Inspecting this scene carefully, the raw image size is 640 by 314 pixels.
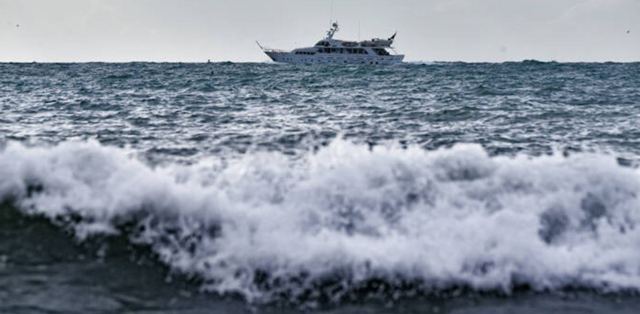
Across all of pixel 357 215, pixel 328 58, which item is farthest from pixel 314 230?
pixel 328 58

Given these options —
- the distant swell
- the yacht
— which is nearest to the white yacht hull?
the yacht

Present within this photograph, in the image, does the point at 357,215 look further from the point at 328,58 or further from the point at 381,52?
the point at 381,52

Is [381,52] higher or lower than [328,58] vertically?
higher

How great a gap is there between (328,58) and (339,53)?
6.85ft

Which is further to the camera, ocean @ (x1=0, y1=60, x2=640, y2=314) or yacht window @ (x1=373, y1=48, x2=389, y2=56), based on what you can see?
yacht window @ (x1=373, y1=48, x2=389, y2=56)

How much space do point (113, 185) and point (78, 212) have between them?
0.57m

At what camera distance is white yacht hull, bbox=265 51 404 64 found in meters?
86.3

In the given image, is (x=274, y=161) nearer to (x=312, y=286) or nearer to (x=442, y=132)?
(x=312, y=286)

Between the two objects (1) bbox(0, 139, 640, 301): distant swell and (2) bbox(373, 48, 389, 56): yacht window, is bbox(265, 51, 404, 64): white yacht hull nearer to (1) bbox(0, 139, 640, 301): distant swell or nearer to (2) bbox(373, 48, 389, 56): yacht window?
(2) bbox(373, 48, 389, 56): yacht window

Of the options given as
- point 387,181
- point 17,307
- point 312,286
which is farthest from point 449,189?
point 17,307

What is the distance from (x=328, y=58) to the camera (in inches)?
3425

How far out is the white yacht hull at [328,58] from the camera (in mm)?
86312

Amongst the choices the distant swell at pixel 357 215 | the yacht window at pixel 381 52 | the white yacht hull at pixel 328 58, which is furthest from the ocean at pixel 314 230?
the yacht window at pixel 381 52

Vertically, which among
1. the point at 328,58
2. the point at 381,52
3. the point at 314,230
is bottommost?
the point at 314,230
